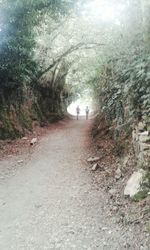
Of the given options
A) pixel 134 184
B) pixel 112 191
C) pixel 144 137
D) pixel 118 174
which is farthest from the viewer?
pixel 118 174

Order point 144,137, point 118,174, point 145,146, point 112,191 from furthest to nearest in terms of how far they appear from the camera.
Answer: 1. point 118,174
2. point 112,191
3. point 144,137
4. point 145,146

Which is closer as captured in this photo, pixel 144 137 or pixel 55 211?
pixel 55 211

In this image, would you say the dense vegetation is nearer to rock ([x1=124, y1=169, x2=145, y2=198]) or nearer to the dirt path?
rock ([x1=124, y1=169, x2=145, y2=198])

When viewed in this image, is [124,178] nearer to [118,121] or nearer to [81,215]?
[81,215]

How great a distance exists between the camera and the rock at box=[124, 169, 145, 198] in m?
6.29

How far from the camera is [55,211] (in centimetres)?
633

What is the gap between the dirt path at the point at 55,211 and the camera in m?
5.06

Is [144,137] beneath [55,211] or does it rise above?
above

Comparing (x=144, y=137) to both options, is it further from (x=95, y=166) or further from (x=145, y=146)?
(x=95, y=166)

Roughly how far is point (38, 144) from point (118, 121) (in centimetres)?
453

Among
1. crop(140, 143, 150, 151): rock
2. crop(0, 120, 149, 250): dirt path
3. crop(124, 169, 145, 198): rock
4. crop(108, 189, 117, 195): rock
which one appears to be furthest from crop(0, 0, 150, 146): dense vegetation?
crop(0, 120, 149, 250): dirt path

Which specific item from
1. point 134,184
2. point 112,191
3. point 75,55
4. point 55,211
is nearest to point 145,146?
point 134,184

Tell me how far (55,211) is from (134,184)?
156 centimetres

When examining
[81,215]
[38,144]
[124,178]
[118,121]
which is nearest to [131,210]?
[81,215]
